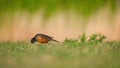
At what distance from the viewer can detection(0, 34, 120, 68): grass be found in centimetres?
490

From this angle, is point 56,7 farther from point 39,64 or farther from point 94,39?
point 39,64

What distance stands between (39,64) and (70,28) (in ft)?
6.40

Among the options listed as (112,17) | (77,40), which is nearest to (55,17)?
(77,40)

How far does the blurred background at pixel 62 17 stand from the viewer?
6.74m

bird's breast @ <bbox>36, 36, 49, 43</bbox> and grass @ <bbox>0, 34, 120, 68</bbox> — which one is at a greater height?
bird's breast @ <bbox>36, 36, 49, 43</bbox>

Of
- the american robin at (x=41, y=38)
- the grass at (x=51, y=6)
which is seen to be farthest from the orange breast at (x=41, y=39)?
the grass at (x=51, y=6)

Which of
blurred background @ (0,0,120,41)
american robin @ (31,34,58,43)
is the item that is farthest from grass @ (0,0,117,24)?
american robin @ (31,34,58,43)

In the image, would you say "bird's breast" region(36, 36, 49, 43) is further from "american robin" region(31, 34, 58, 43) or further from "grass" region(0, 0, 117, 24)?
"grass" region(0, 0, 117, 24)

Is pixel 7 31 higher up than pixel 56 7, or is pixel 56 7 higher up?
pixel 56 7

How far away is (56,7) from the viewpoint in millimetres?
6781

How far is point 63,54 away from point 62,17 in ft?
4.83

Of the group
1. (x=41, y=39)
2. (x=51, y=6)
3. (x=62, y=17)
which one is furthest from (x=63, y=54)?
(x=51, y=6)

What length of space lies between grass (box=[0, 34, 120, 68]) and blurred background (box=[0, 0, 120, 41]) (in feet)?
0.91

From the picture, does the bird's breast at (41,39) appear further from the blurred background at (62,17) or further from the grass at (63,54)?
the blurred background at (62,17)
